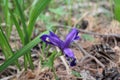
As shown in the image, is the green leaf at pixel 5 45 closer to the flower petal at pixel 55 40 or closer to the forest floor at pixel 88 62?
the forest floor at pixel 88 62

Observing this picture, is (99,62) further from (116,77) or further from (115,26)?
(115,26)

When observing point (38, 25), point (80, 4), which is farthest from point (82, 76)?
point (80, 4)

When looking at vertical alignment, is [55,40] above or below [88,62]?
above

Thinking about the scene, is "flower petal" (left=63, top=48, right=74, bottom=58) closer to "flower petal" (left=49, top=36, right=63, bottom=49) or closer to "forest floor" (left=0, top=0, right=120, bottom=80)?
"flower petal" (left=49, top=36, right=63, bottom=49)

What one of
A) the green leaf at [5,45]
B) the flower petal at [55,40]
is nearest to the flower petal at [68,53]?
the flower petal at [55,40]

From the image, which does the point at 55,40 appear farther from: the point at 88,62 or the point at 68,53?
the point at 88,62

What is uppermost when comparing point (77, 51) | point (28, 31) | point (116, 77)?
point (28, 31)

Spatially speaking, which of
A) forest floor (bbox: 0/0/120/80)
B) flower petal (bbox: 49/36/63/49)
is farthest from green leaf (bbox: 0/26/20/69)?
flower petal (bbox: 49/36/63/49)

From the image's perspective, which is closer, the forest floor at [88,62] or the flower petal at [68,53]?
the flower petal at [68,53]

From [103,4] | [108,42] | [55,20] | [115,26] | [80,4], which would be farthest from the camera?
[103,4]

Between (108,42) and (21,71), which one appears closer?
(21,71)

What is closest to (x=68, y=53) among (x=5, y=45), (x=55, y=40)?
(x=55, y=40)
